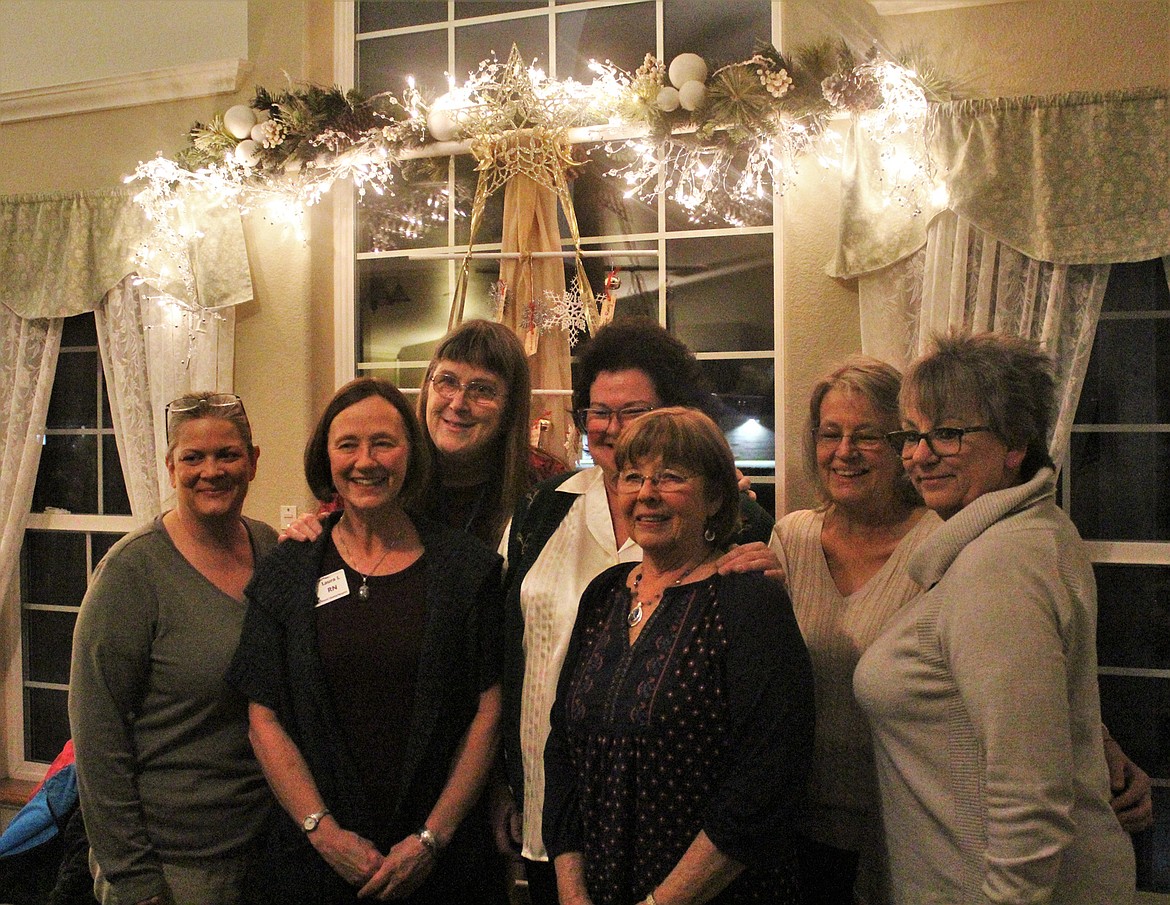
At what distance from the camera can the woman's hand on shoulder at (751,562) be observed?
145 cm

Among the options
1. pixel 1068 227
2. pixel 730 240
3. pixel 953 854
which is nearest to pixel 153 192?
pixel 730 240

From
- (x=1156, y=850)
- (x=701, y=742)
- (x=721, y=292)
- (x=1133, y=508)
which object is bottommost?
(x=1156, y=850)

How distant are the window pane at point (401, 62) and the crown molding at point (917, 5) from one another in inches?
66.5

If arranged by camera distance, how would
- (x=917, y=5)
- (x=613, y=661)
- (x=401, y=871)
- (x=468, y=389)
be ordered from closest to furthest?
(x=613, y=661), (x=401, y=871), (x=468, y=389), (x=917, y=5)

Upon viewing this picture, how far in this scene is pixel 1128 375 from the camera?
9.64 ft

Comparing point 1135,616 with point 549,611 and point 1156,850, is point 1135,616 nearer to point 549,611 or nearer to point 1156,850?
point 1156,850

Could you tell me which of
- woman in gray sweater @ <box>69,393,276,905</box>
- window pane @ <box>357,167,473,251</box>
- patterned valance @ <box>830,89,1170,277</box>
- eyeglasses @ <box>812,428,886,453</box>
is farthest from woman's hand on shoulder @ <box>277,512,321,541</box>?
patterned valance @ <box>830,89,1170,277</box>

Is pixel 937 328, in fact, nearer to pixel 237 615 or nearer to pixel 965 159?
pixel 965 159

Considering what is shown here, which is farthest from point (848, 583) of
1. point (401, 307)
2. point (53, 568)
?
point (53, 568)

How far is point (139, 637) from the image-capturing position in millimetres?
1839

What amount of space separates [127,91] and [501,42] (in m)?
1.55

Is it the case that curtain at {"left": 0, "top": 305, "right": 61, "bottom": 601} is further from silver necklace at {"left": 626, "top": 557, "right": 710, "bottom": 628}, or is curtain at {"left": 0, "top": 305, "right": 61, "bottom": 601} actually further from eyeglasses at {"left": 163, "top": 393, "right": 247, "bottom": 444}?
silver necklace at {"left": 626, "top": 557, "right": 710, "bottom": 628}

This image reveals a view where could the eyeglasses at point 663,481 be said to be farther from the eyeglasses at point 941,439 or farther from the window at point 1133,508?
the window at point 1133,508

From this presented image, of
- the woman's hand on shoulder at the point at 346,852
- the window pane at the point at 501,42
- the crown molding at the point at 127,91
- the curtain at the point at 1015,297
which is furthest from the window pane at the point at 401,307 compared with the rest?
the woman's hand on shoulder at the point at 346,852
